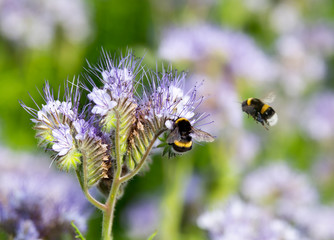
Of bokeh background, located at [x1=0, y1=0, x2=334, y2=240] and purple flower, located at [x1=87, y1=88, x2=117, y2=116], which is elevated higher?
bokeh background, located at [x1=0, y1=0, x2=334, y2=240]

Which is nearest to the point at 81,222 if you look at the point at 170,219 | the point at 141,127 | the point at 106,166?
the point at 106,166

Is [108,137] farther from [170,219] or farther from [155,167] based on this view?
[155,167]

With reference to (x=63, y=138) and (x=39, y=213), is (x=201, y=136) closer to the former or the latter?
(x=63, y=138)

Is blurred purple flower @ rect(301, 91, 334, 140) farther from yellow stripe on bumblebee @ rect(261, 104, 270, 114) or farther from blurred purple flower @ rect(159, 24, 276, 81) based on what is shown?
yellow stripe on bumblebee @ rect(261, 104, 270, 114)

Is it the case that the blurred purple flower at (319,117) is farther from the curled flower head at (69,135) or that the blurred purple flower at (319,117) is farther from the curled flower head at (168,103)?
the curled flower head at (69,135)

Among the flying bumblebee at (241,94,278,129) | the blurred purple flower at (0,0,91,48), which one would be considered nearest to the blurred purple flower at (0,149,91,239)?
the flying bumblebee at (241,94,278,129)

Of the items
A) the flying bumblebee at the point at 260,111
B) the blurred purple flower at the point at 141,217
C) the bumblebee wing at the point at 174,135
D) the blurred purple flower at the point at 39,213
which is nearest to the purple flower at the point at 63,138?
the bumblebee wing at the point at 174,135
